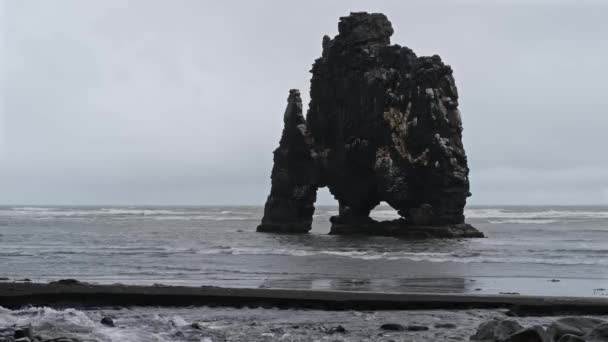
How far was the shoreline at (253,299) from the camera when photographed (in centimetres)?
1783

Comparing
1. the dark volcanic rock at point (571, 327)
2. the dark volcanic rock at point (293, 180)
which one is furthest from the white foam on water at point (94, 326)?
the dark volcanic rock at point (293, 180)

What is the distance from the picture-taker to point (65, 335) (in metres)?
12.9

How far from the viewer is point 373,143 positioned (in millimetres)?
65125

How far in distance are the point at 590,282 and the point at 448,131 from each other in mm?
36380

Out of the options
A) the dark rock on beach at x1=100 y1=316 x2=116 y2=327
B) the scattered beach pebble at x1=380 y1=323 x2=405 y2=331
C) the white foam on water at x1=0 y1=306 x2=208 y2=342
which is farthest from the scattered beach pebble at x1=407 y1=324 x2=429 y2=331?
the dark rock on beach at x1=100 y1=316 x2=116 y2=327

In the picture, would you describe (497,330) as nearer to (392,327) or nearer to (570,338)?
(570,338)

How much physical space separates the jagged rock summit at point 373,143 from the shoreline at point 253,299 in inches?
1631

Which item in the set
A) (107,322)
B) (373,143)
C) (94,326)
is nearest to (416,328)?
(107,322)

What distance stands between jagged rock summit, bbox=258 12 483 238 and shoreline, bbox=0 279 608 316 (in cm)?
4142

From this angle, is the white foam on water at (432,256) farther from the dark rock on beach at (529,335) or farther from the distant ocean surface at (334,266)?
the dark rock on beach at (529,335)

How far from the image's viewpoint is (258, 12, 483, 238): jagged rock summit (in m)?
60.6

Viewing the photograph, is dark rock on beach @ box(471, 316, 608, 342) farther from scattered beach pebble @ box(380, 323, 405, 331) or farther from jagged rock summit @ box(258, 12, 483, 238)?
jagged rock summit @ box(258, 12, 483, 238)

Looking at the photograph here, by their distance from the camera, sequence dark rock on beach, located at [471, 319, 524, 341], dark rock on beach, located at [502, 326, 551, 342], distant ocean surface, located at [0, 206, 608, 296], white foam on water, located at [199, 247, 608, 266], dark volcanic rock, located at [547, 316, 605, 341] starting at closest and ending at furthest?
dark rock on beach, located at [502, 326, 551, 342], dark volcanic rock, located at [547, 316, 605, 341], dark rock on beach, located at [471, 319, 524, 341], distant ocean surface, located at [0, 206, 608, 296], white foam on water, located at [199, 247, 608, 266]

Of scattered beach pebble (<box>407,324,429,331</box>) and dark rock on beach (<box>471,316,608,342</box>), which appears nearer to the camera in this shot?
dark rock on beach (<box>471,316,608,342</box>)
